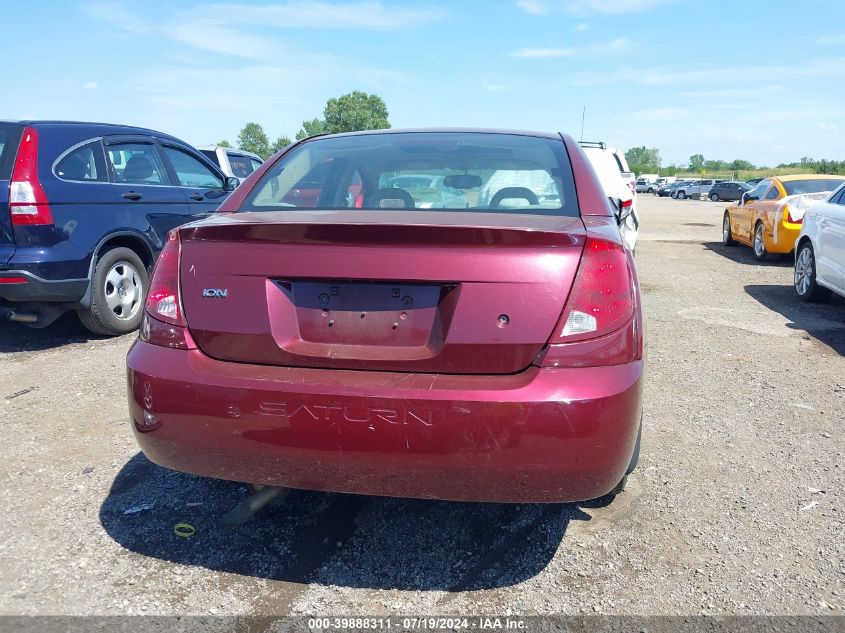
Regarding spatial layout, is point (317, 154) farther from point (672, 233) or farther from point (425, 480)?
point (672, 233)

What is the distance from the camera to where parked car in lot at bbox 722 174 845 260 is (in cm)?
1060

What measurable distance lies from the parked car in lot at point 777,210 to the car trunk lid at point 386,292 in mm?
9775

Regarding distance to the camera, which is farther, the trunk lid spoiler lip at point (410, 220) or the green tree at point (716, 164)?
the green tree at point (716, 164)

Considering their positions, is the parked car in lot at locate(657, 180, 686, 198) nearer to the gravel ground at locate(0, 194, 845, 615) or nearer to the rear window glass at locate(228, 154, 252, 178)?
the rear window glass at locate(228, 154, 252, 178)

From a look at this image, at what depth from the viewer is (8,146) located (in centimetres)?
519

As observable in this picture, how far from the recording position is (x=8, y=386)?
469 centimetres

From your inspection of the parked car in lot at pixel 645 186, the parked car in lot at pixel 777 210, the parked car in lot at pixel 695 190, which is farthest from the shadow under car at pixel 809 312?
the parked car in lot at pixel 645 186

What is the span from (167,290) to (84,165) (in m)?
3.96

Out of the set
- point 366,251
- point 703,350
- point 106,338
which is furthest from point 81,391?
point 703,350

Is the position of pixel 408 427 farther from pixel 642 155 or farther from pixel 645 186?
pixel 642 155

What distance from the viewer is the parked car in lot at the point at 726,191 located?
4669 cm

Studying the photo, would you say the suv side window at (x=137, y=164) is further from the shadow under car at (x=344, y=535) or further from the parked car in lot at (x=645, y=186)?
the parked car in lot at (x=645, y=186)

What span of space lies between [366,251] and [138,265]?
4588mm

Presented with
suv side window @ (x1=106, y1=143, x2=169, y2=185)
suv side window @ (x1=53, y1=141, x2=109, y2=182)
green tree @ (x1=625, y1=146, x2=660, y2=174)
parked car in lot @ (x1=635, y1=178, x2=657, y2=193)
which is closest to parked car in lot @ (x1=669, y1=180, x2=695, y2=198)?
parked car in lot @ (x1=635, y1=178, x2=657, y2=193)
